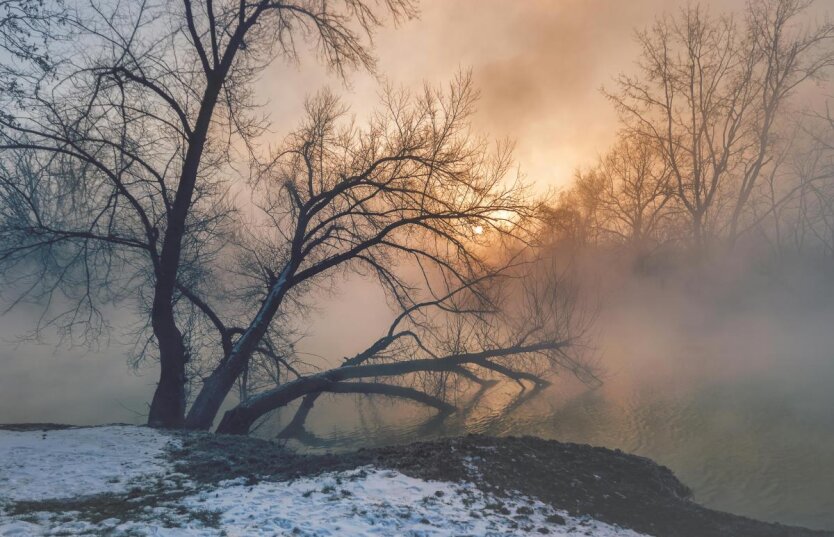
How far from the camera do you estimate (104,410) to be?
1962cm

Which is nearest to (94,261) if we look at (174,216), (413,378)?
(174,216)

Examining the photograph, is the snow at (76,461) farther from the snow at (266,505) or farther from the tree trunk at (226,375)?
the tree trunk at (226,375)

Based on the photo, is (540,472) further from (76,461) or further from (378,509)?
(76,461)

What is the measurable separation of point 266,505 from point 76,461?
117 inches

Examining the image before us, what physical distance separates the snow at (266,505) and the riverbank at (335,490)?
0.02 meters

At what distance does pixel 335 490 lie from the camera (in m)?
5.56

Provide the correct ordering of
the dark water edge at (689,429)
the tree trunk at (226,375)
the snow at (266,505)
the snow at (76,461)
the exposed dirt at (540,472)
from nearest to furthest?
1. the snow at (266,505)
2. the snow at (76,461)
3. the exposed dirt at (540,472)
4. the dark water edge at (689,429)
5. the tree trunk at (226,375)

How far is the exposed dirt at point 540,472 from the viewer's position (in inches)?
240

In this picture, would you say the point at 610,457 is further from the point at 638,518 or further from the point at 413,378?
the point at 413,378

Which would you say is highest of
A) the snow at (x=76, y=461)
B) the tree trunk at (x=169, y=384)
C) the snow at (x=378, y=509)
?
the tree trunk at (x=169, y=384)

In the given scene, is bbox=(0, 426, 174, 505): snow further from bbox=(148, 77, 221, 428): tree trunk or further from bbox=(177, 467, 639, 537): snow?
bbox=(148, 77, 221, 428): tree trunk

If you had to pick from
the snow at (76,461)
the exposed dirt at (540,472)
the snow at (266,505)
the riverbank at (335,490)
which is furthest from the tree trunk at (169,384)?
the snow at (266,505)

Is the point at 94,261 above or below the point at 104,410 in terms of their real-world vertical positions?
above

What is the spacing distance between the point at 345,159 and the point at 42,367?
27245 millimetres
